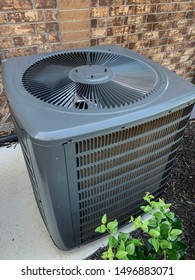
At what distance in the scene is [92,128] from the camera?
33.7 inches

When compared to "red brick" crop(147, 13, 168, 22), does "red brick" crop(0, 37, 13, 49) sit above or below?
below

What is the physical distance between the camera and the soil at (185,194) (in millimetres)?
1456

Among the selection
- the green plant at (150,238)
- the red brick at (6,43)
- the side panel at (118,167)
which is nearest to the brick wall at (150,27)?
the red brick at (6,43)

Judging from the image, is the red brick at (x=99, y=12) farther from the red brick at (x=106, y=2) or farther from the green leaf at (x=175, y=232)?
the green leaf at (x=175, y=232)

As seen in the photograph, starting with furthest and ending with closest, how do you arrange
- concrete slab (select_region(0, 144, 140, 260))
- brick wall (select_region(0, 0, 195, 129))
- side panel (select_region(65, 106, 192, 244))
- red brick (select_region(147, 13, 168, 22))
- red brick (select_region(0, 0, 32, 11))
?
1. red brick (select_region(147, 13, 168, 22))
2. brick wall (select_region(0, 0, 195, 129))
3. red brick (select_region(0, 0, 32, 11))
4. concrete slab (select_region(0, 144, 140, 260))
5. side panel (select_region(65, 106, 192, 244))

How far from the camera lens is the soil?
1.46 metres

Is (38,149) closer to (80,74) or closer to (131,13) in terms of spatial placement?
(80,74)

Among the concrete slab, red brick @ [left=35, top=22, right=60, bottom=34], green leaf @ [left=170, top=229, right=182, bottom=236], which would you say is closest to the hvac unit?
the concrete slab

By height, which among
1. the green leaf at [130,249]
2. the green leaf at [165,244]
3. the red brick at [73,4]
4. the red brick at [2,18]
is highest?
the red brick at [73,4]

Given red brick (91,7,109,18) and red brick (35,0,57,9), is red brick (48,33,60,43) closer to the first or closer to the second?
red brick (35,0,57,9)

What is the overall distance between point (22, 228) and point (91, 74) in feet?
3.49

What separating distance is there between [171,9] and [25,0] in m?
1.49

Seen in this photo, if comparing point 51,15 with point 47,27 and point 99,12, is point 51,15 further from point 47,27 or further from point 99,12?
point 99,12
